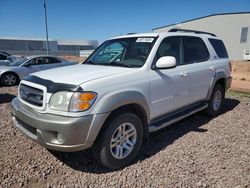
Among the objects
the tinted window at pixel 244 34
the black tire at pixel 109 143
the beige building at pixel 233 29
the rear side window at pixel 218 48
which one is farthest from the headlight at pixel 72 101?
the tinted window at pixel 244 34

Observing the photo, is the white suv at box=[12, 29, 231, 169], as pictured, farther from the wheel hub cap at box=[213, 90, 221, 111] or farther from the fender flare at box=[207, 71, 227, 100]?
the wheel hub cap at box=[213, 90, 221, 111]

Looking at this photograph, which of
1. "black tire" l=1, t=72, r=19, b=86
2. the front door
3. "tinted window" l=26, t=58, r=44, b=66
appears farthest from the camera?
"tinted window" l=26, t=58, r=44, b=66

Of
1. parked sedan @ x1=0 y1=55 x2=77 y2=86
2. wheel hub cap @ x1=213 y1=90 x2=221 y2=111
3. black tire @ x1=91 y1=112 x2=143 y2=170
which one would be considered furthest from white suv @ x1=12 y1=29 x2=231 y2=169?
parked sedan @ x1=0 y1=55 x2=77 y2=86

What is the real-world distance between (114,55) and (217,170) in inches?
100

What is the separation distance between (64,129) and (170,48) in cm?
248

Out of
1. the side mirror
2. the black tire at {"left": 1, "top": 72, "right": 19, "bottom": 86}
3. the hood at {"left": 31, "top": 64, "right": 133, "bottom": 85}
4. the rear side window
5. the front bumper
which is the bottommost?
the black tire at {"left": 1, "top": 72, "right": 19, "bottom": 86}

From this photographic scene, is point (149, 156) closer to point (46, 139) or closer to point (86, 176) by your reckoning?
point (86, 176)

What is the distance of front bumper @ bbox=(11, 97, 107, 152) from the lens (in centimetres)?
284

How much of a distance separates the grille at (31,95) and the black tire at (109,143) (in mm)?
898

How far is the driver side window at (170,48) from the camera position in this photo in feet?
13.4

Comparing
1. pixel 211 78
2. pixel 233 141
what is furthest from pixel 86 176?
pixel 211 78

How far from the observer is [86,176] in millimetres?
3275

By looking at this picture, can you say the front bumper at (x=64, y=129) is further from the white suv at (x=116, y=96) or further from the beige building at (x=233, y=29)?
the beige building at (x=233, y=29)

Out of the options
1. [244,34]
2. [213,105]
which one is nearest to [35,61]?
[213,105]
